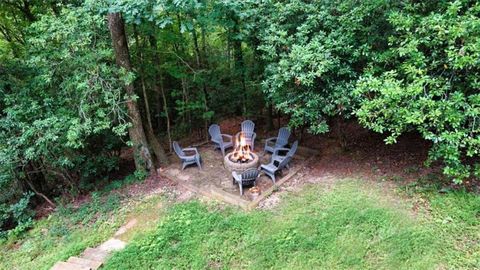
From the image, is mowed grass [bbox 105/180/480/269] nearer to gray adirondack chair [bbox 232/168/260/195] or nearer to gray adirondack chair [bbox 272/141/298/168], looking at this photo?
gray adirondack chair [bbox 232/168/260/195]

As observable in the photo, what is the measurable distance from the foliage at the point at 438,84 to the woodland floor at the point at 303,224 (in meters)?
1.04

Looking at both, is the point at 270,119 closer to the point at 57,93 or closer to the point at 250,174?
the point at 250,174

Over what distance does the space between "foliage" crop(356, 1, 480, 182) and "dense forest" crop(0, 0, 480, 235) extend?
2 cm

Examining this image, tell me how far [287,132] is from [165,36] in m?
4.47

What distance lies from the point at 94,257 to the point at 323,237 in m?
4.10

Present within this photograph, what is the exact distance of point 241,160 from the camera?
794cm

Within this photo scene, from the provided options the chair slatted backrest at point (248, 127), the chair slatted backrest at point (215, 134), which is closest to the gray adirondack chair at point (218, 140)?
the chair slatted backrest at point (215, 134)

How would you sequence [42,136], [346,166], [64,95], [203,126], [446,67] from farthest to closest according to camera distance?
[203,126], [346,166], [64,95], [42,136], [446,67]

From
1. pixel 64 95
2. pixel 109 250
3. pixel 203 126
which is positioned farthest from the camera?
pixel 203 126

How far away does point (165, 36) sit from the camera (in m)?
8.64

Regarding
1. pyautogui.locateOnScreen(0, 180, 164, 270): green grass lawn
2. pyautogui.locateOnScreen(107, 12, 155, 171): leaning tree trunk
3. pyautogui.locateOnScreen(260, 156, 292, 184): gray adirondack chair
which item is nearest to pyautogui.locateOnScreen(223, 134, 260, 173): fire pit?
pyautogui.locateOnScreen(260, 156, 292, 184): gray adirondack chair

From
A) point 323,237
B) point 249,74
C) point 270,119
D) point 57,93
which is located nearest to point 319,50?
point 323,237

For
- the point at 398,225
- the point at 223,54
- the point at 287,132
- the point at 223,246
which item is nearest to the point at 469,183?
the point at 398,225

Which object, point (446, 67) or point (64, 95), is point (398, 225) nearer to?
point (446, 67)
